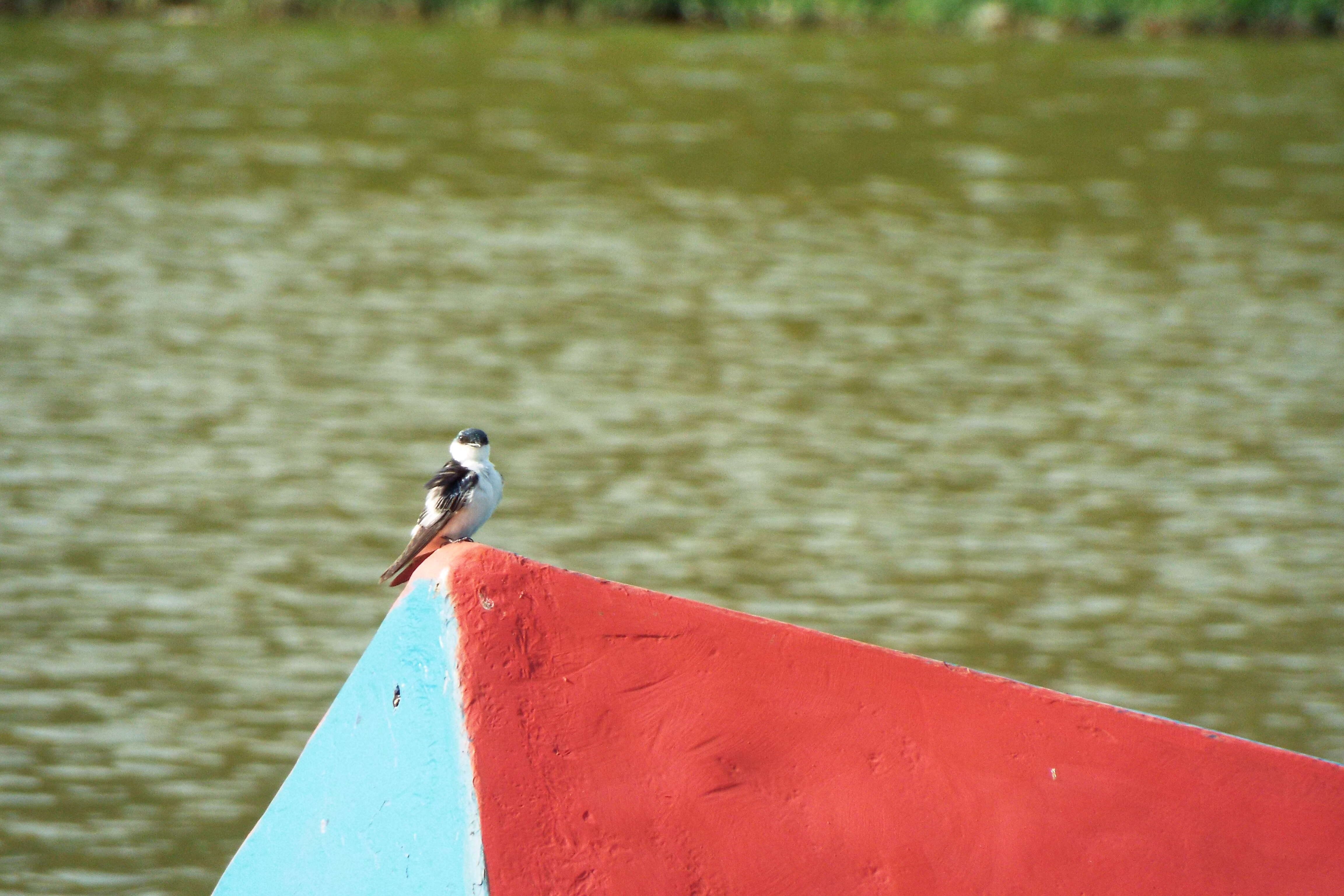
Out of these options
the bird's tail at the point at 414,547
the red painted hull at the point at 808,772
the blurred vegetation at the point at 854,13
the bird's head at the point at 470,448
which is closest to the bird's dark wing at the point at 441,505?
the bird's tail at the point at 414,547

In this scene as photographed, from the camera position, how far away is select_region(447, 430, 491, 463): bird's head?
380 cm

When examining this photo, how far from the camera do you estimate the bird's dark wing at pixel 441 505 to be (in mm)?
3652

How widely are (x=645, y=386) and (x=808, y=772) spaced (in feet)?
25.9

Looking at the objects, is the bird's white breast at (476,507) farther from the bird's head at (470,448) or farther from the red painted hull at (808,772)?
the red painted hull at (808,772)

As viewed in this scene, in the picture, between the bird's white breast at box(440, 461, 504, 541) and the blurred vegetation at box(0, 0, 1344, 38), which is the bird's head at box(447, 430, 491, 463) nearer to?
the bird's white breast at box(440, 461, 504, 541)

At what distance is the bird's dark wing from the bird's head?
103 mm

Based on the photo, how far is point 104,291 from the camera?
43.0ft

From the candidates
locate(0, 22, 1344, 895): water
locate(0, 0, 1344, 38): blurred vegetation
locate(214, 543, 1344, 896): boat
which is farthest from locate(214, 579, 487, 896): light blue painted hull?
locate(0, 0, 1344, 38): blurred vegetation

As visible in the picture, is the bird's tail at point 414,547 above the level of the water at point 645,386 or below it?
above

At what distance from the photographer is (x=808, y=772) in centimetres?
356

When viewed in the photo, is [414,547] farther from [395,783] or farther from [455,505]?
[395,783]

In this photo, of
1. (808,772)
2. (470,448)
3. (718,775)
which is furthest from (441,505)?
(808,772)

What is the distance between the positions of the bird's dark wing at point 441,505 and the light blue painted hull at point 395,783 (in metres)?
0.29

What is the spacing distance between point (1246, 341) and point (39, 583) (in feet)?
27.3
